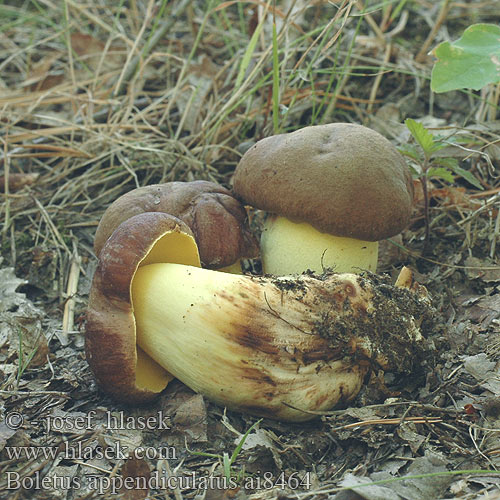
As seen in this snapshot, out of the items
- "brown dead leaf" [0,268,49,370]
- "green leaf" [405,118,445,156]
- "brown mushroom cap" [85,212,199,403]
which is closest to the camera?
"brown mushroom cap" [85,212,199,403]

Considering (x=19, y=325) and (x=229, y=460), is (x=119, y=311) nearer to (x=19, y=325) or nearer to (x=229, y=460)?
(x=229, y=460)

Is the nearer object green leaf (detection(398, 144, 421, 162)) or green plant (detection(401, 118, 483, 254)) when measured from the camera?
green plant (detection(401, 118, 483, 254))

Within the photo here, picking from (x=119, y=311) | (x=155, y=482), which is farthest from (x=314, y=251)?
(x=155, y=482)

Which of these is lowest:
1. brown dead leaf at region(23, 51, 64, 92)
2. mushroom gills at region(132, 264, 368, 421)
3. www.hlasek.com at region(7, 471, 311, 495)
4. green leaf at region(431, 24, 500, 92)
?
www.hlasek.com at region(7, 471, 311, 495)

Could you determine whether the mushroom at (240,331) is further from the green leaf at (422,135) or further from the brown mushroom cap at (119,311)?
the green leaf at (422,135)

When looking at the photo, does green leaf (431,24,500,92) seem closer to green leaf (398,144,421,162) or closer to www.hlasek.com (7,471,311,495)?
green leaf (398,144,421,162)

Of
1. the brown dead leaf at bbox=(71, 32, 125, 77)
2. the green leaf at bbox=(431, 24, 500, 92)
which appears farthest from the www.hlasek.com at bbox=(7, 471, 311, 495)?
the brown dead leaf at bbox=(71, 32, 125, 77)

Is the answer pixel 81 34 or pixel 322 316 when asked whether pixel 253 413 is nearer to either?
pixel 322 316
